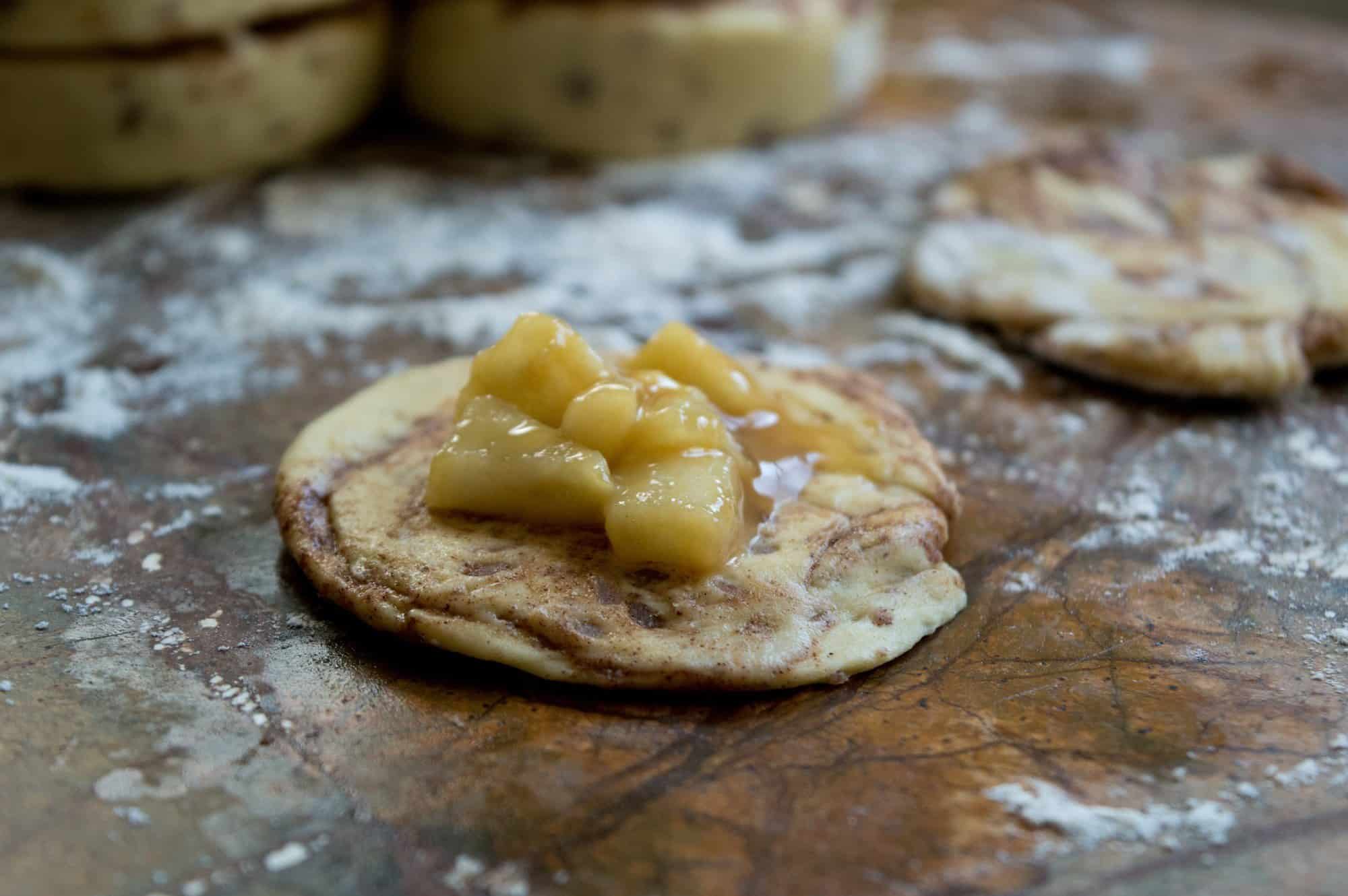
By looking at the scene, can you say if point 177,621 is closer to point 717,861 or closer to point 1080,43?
point 717,861

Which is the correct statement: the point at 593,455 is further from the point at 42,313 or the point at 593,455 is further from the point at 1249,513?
the point at 42,313

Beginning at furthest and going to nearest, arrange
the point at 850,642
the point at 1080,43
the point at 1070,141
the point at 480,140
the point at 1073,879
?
the point at 1080,43
the point at 480,140
the point at 1070,141
the point at 850,642
the point at 1073,879

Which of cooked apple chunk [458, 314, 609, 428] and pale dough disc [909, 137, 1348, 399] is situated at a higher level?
cooked apple chunk [458, 314, 609, 428]

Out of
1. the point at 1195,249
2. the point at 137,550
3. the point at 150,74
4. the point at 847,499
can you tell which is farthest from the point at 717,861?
the point at 150,74

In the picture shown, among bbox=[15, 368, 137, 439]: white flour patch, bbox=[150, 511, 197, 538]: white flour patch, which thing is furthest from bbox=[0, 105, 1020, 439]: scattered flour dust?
bbox=[150, 511, 197, 538]: white flour patch

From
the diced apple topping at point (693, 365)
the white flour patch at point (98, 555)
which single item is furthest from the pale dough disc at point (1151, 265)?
the white flour patch at point (98, 555)

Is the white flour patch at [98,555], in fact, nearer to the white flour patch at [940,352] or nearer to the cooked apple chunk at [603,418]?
the cooked apple chunk at [603,418]

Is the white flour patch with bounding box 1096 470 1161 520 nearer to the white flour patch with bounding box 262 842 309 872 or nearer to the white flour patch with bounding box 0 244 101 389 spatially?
the white flour patch with bounding box 262 842 309 872
